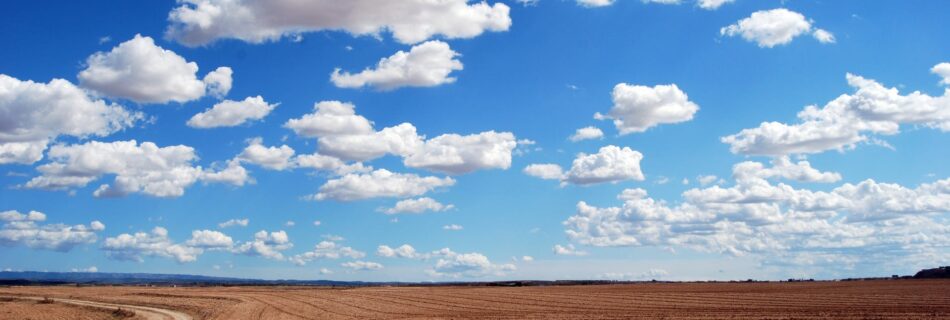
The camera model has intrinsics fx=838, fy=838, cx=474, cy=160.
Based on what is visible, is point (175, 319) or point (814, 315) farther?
point (175, 319)

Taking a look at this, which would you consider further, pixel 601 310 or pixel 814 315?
pixel 601 310

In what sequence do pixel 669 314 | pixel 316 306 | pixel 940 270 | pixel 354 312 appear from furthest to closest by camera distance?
pixel 940 270
pixel 316 306
pixel 354 312
pixel 669 314

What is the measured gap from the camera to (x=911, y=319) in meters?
46.2

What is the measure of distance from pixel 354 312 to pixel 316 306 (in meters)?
10.1

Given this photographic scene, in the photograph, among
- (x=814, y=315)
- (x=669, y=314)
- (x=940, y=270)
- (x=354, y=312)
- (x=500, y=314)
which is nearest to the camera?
(x=814, y=315)

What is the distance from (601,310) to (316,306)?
83.0ft

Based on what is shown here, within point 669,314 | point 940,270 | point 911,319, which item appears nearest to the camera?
point 911,319

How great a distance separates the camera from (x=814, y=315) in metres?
50.9

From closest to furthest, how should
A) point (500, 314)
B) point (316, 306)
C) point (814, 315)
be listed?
point (814, 315) → point (500, 314) → point (316, 306)

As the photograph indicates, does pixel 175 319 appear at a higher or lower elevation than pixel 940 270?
lower

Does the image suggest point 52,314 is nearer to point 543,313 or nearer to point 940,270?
point 543,313

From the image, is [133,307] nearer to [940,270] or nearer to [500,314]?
[500,314]

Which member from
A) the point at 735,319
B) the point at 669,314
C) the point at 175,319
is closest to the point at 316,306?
the point at 175,319

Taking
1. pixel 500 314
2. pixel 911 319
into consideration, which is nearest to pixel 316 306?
pixel 500 314
